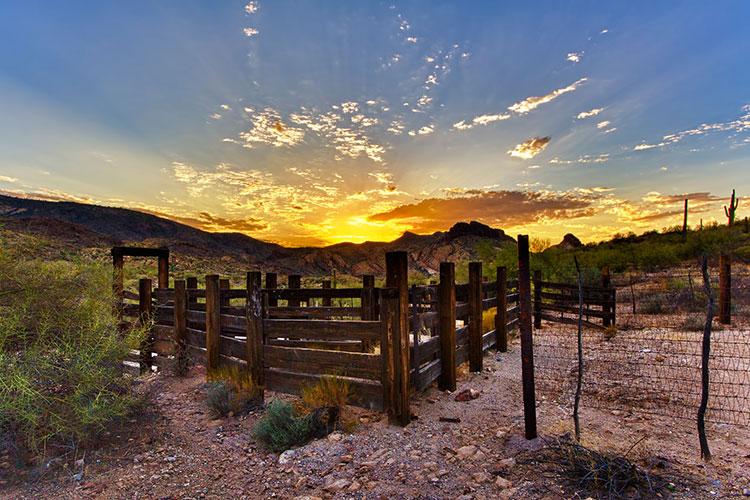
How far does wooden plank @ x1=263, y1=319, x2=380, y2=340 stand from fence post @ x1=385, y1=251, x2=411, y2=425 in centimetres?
31

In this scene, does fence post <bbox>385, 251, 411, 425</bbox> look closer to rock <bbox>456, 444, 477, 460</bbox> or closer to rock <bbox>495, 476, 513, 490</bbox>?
rock <bbox>456, 444, 477, 460</bbox>

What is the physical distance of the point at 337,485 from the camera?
13.1ft

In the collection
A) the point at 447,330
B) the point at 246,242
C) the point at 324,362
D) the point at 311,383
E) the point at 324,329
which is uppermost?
the point at 246,242

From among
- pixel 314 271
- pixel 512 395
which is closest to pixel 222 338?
pixel 512 395

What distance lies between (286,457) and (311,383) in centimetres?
133

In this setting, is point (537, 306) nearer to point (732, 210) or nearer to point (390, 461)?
point (390, 461)

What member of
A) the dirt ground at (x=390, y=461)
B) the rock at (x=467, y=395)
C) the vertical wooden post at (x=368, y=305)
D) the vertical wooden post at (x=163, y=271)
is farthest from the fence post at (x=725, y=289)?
the vertical wooden post at (x=163, y=271)

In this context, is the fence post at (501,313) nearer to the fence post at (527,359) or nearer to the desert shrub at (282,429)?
the fence post at (527,359)

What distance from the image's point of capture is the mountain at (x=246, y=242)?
203ft

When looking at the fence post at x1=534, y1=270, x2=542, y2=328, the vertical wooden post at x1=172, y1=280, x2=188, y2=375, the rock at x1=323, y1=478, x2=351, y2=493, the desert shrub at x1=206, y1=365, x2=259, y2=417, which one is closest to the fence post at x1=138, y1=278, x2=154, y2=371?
the vertical wooden post at x1=172, y1=280, x2=188, y2=375

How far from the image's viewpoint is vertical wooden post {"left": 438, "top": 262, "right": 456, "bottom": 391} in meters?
6.64

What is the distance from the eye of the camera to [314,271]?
65562 mm

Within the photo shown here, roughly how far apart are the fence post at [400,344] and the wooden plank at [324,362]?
32 cm

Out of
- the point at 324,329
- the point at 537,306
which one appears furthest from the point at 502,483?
the point at 537,306
